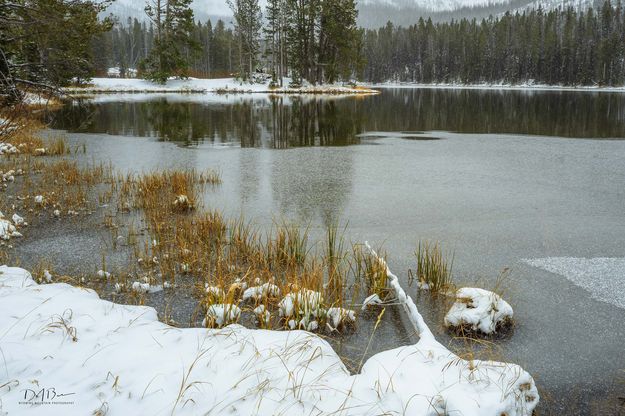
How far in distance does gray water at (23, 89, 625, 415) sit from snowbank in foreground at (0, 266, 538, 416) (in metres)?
0.80

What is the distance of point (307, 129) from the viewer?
22.8 m

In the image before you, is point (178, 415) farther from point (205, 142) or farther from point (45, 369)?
point (205, 142)

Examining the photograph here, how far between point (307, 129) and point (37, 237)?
16414mm

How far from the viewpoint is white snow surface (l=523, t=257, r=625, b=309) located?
566cm

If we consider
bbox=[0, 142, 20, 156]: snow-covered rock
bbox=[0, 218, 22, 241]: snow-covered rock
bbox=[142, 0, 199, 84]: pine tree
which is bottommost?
bbox=[0, 218, 22, 241]: snow-covered rock

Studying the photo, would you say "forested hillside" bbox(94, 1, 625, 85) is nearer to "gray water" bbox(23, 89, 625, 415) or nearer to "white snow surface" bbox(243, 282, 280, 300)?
"gray water" bbox(23, 89, 625, 415)

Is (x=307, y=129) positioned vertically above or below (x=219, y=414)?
above

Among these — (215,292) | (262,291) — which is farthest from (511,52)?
(215,292)

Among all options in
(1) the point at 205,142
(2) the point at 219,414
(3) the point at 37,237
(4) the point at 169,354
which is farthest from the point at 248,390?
(1) the point at 205,142

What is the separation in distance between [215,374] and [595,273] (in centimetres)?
527

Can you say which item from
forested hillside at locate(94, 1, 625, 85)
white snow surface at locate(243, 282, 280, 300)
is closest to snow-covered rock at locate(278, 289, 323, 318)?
white snow surface at locate(243, 282, 280, 300)

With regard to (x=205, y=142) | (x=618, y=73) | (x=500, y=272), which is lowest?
(x=500, y=272)

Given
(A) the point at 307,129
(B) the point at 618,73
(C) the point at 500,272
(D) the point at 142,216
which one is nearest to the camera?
(C) the point at 500,272

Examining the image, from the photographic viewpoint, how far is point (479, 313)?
4.83 meters
